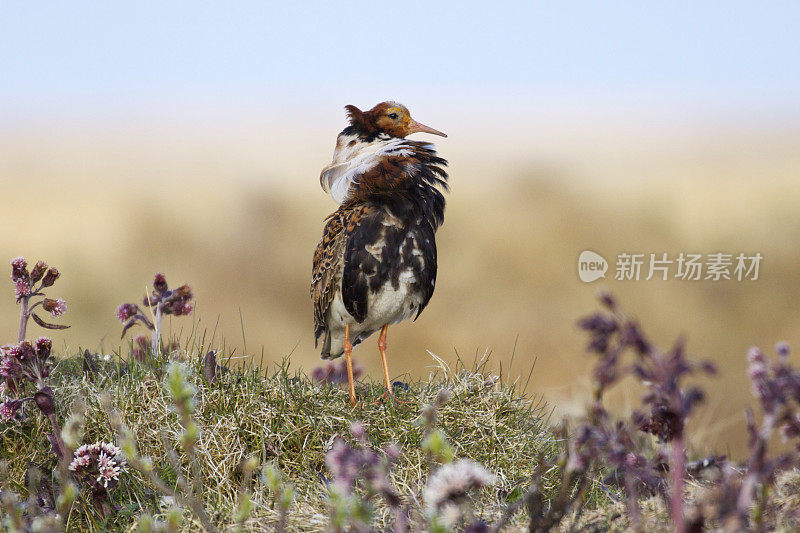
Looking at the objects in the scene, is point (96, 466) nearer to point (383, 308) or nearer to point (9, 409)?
point (9, 409)

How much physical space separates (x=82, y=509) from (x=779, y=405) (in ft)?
8.78

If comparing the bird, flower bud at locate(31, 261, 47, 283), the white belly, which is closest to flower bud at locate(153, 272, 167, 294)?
flower bud at locate(31, 261, 47, 283)

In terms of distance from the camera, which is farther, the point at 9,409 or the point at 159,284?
the point at 159,284

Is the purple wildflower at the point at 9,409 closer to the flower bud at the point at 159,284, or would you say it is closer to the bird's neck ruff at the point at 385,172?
the flower bud at the point at 159,284

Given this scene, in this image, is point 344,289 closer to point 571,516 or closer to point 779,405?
point 571,516

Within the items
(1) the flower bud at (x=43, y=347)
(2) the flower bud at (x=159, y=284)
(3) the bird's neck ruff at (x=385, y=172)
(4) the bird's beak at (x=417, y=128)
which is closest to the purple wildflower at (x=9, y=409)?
(1) the flower bud at (x=43, y=347)

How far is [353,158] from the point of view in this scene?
4.39 metres

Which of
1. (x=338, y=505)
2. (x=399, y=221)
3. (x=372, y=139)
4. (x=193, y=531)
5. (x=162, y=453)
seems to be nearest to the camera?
(x=338, y=505)

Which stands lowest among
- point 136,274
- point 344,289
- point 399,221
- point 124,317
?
point 136,274

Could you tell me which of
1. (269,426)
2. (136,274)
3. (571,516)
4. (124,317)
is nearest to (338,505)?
(571,516)

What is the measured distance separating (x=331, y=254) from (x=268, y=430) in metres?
1.08

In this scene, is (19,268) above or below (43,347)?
above

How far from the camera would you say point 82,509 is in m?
3.17

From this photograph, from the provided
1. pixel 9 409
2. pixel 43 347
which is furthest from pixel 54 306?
pixel 9 409
